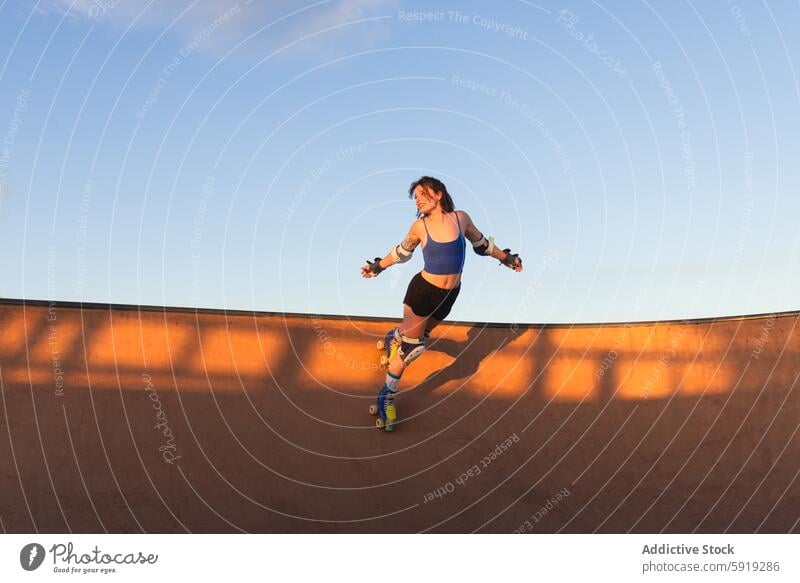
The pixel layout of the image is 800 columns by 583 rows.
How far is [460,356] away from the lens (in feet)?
39.1

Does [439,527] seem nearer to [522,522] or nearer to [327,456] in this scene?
[522,522]

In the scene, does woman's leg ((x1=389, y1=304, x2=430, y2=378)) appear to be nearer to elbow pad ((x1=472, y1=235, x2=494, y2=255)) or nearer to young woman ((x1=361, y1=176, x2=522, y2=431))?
young woman ((x1=361, y1=176, x2=522, y2=431))

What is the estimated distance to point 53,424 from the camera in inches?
383

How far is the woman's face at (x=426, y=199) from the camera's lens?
32.1 ft

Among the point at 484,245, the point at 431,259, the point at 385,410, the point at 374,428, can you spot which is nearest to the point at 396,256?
the point at 431,259

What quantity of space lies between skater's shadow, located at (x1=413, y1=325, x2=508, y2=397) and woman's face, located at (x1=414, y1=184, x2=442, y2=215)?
2896mm

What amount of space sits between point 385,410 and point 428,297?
1948 millimetres

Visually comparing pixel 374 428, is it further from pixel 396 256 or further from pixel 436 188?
pixel 436 188

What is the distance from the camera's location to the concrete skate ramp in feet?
31.2

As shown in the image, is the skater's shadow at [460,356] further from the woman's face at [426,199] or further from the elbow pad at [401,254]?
the woman's face at [426,199]

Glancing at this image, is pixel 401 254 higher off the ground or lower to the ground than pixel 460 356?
higher

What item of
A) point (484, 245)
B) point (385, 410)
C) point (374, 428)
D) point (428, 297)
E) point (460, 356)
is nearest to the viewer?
point (428, 297)

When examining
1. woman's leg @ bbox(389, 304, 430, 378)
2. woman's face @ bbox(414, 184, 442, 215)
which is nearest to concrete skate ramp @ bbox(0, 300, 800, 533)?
woman's leg @ bbox(389, 304, 430, 378)

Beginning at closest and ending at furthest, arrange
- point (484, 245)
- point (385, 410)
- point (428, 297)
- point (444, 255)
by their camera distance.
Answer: point (444, 255) < point (428, 297) < point (484, 245) < point (385, 410)
